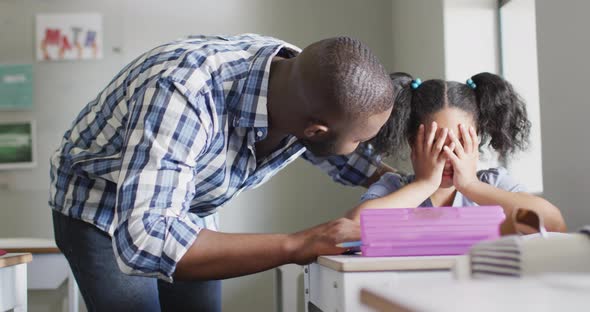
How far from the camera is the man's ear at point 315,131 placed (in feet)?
4.03

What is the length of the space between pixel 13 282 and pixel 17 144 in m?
1.82

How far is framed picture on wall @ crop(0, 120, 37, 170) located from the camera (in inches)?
128

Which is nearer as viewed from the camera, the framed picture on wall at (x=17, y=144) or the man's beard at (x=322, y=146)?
the man's beard at (x=322, y=146)

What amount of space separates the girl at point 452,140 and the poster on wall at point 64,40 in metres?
1.92

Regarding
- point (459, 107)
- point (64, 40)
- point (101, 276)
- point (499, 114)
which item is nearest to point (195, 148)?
point (101, 276)

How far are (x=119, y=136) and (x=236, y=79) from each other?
9.2 inches

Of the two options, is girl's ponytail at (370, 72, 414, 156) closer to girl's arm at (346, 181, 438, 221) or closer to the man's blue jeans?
girl's arm at (346, 181, 438, 221)

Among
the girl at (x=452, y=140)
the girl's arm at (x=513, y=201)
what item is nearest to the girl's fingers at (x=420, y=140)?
the girl at (x=452, y=140)

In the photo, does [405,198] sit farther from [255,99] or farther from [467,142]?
[255,99]

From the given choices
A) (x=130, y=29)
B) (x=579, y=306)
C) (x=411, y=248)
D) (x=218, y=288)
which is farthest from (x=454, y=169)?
(x=130, y=29)

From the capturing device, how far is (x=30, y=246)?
2.69 m

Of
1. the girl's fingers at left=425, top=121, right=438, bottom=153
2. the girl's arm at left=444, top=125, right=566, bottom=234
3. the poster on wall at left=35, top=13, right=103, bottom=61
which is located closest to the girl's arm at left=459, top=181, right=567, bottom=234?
the girl's arm at left=444, top=125, right=566, bottom=234

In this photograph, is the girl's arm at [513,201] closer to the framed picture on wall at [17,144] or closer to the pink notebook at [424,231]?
the pink notebook at [424,231]

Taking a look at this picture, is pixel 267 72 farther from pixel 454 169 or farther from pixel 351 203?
pixel 351 203
